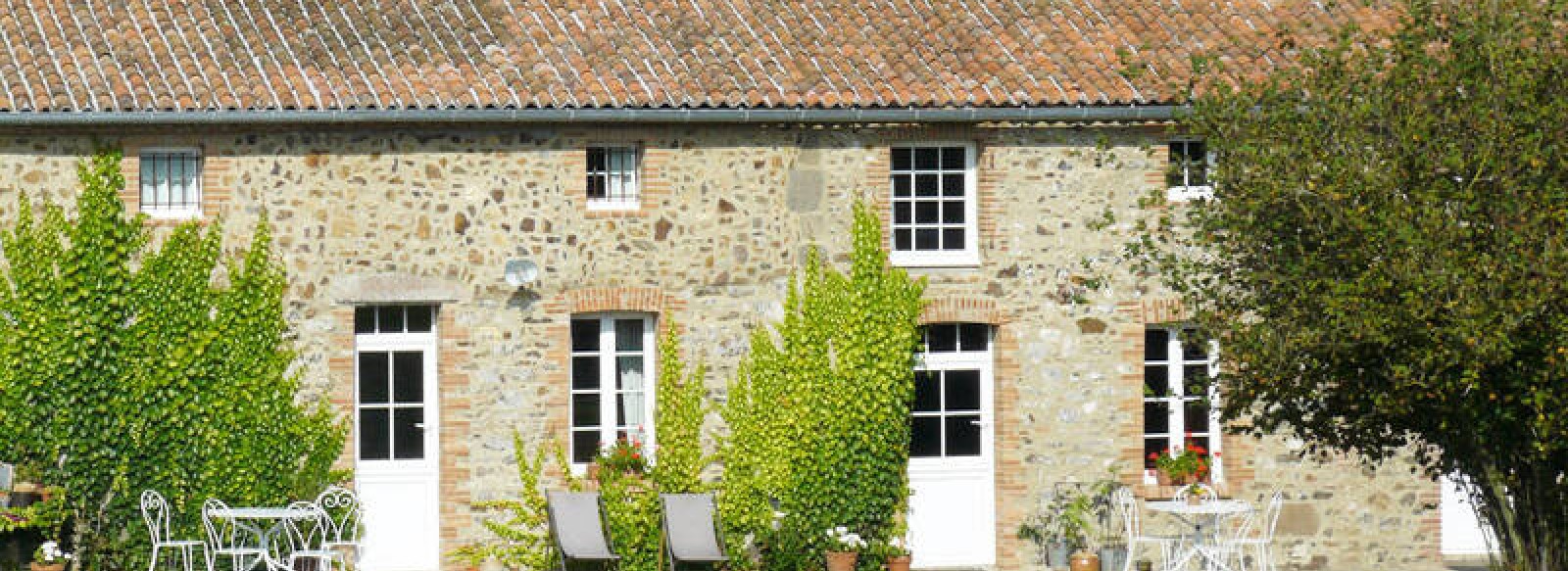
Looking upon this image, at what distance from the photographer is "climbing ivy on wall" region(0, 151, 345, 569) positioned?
55.9ft

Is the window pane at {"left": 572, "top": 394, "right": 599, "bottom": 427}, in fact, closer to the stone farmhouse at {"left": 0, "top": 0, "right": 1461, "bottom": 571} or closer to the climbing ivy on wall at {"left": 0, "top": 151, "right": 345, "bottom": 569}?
the stone farmhouse at {"left": 0, "top": 0, "right": 1461, "bottom": 571}

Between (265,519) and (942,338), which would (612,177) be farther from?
(265,519)

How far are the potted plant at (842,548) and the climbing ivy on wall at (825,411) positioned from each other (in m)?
0.19

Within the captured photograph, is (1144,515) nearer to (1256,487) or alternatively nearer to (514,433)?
(1256,487)

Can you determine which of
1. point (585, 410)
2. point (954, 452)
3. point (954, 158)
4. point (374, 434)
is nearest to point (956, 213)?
point (954, 158)

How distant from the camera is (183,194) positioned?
17625 millimetres

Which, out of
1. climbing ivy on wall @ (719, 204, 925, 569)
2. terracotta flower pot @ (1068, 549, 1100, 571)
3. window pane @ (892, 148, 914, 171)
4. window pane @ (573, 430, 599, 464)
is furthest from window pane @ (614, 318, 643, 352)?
terracotta flower pot @ (1068, 549, 1100, 571)

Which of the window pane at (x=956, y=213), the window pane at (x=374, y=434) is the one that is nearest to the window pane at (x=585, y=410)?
the window pane at (x=374, y=434)

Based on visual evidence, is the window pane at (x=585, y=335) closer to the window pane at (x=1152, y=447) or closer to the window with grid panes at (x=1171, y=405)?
the window with grid panes at (x=1171, y=405)

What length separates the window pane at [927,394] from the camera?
1869cm

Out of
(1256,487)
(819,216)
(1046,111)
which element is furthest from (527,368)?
(1256,487)

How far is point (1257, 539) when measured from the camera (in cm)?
1828

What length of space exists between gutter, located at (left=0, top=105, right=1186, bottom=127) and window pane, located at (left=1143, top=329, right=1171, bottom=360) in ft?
5.50

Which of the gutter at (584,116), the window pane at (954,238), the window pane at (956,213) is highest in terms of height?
the gutter at (584,116)
